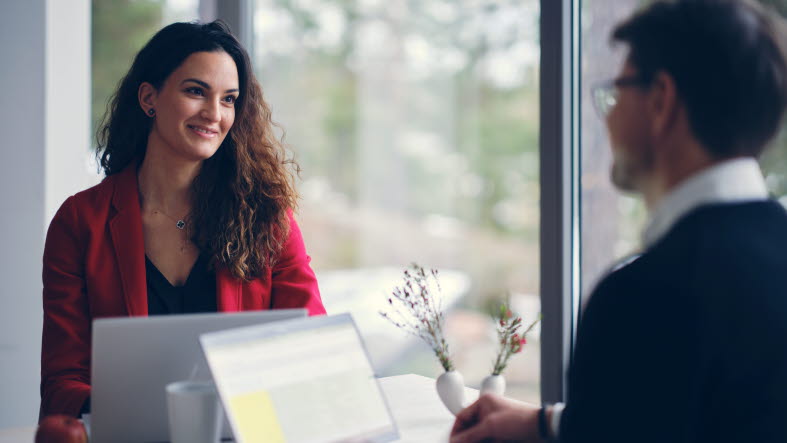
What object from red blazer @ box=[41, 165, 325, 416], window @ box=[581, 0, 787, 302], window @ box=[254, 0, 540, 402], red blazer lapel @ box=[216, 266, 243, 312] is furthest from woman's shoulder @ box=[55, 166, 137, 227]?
window @ box=[254, 0, 540, 402]

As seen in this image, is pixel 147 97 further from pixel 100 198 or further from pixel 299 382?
pixel 299 382

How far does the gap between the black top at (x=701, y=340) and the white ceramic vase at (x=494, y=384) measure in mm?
529

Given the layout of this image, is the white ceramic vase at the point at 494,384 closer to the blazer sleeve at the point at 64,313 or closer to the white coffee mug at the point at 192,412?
the white coffee mug at the point at 192,412

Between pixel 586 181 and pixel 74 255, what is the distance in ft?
4.54

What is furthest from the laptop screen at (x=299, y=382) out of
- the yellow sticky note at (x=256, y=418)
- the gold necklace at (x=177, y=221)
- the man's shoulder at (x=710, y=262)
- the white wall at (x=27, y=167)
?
the white wall at (x=27, y=167)

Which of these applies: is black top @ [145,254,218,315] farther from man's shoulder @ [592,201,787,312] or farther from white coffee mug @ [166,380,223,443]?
man's shoulder @ [592,201,787,312]

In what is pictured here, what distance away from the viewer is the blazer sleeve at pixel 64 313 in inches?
64.8

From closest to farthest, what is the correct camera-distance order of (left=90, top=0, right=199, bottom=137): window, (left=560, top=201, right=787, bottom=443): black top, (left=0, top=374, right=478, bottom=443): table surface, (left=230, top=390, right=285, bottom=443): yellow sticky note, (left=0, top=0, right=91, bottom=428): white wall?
(left=560, top=201, right=787, bottom=443): black top, (left=230, top=390, right=285, bottom=443): yellow sticky note, (left=0, top=374, right=478, bottom=443): table surface, (left=0, top=0, right=91, bottom=428): white wall, (left=90, top=0, right=199, bottom=137): window

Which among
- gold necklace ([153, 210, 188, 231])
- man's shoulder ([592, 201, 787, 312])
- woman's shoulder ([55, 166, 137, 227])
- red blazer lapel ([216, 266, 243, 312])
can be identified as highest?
woman's shoulder ([55, 166, 137, 227])

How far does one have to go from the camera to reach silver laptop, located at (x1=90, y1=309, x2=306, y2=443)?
1.20 m

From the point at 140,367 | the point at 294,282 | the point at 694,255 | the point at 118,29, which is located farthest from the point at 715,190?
the point at 118,29

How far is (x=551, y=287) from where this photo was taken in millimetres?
1939

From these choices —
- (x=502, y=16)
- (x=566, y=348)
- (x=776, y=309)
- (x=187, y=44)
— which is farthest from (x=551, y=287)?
(x=502, y=16)

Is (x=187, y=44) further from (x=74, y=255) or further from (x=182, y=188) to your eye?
(x=74, y=255)
